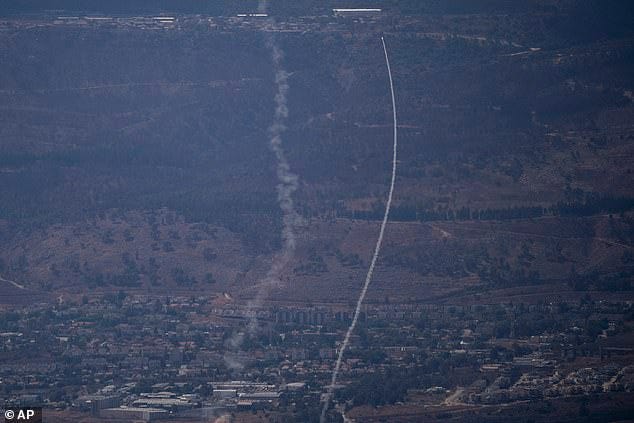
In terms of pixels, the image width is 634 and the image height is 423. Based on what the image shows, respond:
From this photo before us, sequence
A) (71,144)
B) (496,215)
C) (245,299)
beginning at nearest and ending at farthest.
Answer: (245,299), (496,215), (71,144)

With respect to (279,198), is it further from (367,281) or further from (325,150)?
(367,281)

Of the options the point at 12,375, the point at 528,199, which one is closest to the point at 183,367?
the point at 12,375

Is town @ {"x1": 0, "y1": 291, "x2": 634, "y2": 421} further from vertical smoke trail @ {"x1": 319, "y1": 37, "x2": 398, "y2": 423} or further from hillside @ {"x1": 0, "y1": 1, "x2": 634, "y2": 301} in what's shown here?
hillside @ {"x1": 0, "y1": 1, "x2": 634, "y2": 301}

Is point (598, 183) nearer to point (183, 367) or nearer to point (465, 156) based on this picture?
point (465, 156)

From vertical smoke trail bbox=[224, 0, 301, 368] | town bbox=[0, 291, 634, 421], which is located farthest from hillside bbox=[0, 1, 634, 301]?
town bbox=[0, 291, 634, 421]

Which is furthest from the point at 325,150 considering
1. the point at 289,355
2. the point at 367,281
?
the point at 289,355

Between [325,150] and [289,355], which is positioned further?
[325,150]

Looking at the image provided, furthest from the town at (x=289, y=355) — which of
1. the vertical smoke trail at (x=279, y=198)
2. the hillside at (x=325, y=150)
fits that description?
the hillside at (x=325, y=150)

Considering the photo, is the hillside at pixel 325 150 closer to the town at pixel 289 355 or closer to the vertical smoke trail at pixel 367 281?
the vertical smoke trail at pixel 367 281
